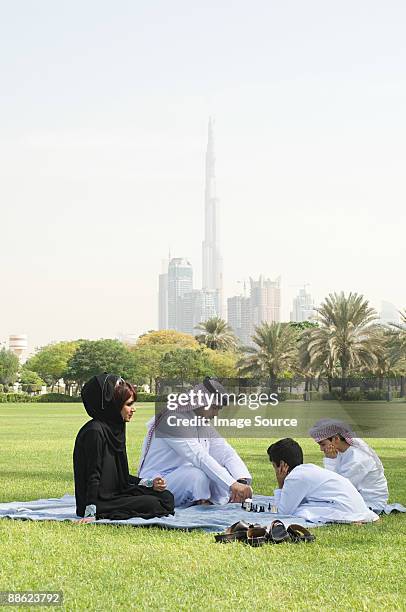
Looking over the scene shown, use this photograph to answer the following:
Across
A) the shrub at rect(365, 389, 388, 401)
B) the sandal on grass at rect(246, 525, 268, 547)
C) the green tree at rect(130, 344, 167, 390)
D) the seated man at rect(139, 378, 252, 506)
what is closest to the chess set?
the seated man at rect(139, 378, 252, 506)

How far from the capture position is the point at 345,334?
66.2 meters

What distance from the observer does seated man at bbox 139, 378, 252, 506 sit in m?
10.5

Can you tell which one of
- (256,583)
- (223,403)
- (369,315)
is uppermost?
(369,315)

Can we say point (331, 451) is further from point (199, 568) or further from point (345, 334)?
point (345, 334)

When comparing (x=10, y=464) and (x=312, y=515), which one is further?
(x=10, y=464)

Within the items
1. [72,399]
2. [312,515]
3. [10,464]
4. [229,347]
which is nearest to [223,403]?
[312,515]

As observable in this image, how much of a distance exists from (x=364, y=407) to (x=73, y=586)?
48497 millimetres

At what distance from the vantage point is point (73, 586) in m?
6.42

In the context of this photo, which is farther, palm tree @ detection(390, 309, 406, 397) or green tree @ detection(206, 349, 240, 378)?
green tree @ detection(206, 349, 240, 378)

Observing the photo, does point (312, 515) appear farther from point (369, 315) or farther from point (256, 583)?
point (369, 315)

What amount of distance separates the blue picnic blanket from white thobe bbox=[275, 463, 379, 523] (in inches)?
6.3

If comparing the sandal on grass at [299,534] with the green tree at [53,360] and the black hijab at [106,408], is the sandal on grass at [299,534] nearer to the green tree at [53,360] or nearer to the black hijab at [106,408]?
the black hijab at [106,408]

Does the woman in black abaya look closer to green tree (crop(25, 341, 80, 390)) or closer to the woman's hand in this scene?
the woman's hand

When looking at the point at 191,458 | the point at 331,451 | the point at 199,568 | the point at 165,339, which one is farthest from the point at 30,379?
the point at 199,568
